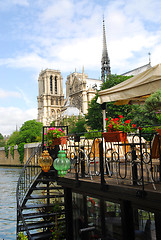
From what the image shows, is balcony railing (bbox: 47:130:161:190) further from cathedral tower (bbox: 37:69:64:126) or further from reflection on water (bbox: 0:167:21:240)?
cathedral tower (bbox: 37:69:64:126)

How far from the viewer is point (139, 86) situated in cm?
611

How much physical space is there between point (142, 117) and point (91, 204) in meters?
20.3

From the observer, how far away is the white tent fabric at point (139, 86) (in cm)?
569

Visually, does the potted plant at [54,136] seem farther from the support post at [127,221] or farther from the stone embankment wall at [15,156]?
the stone embankment wall at [15,156]

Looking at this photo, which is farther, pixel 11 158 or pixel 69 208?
pixel 11 158

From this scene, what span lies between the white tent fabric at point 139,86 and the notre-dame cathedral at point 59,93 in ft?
251

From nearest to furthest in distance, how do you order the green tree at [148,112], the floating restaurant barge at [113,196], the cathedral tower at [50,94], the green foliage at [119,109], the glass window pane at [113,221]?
the floating restaurant barge at [113,196] < the glass window pane at [113,221] < the green tree at [148,112] < the green foliage at [119,109] < the cathedral tower at [50,94]

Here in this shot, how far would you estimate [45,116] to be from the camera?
356 ft

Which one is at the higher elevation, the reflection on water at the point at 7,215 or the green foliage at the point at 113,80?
the green foliage at the point at 113,80

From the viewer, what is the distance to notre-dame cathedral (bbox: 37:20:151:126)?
88625 mm

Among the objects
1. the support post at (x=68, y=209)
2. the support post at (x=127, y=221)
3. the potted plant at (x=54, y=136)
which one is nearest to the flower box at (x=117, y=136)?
the support post at (x=127, y=221)

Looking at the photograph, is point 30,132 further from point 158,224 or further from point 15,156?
point 158,224

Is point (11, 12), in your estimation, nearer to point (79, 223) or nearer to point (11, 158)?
point (79, 223)

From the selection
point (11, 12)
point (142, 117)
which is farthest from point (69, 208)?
point (142, 117)
